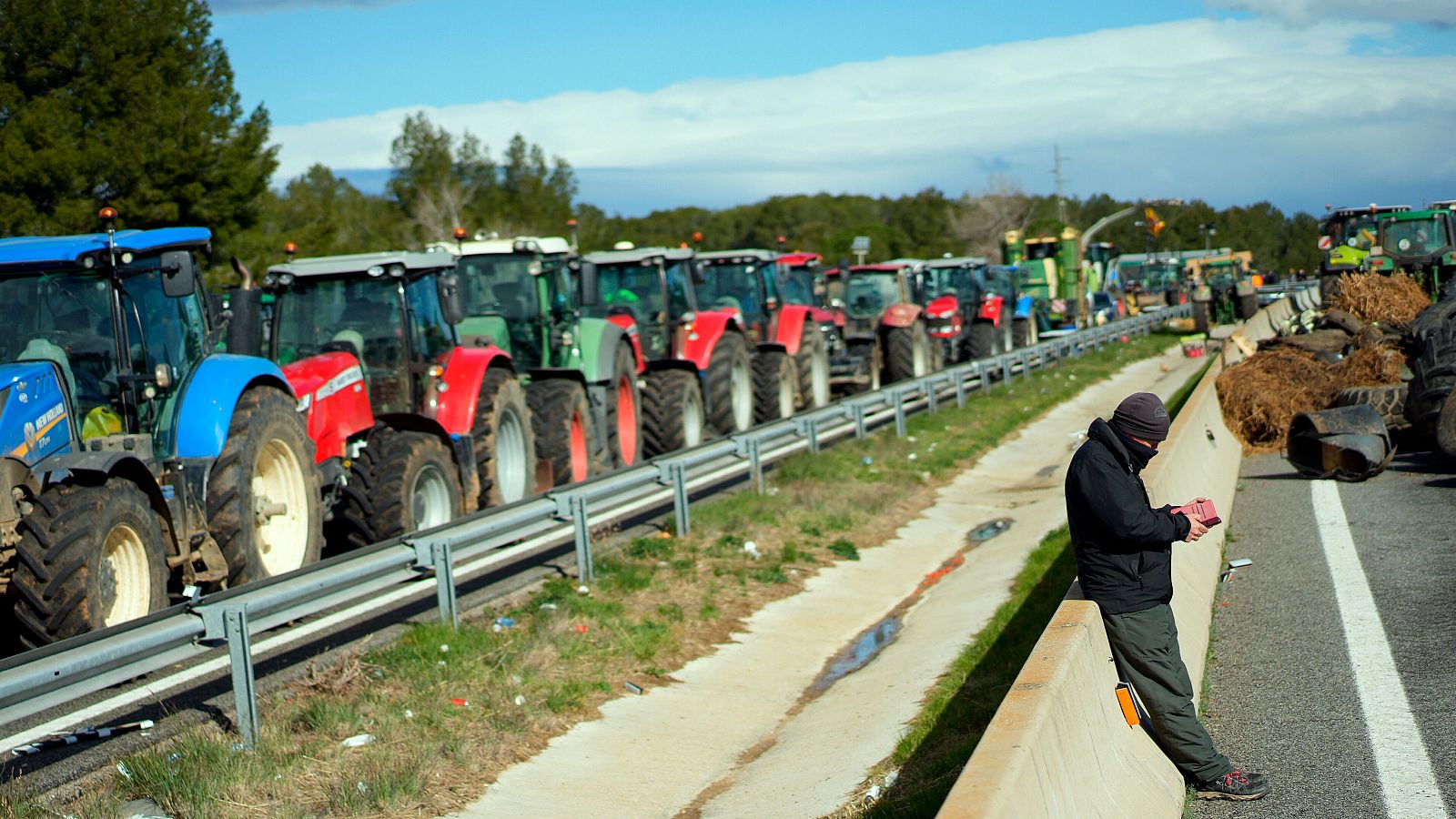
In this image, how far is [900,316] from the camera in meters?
28.4

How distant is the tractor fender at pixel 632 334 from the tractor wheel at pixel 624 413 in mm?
147

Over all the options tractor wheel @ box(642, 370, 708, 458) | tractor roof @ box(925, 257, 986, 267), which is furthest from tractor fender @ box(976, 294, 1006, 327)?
tractor wheel @ box(642, 370, 708, 458)

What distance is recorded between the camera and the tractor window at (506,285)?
51.6ft

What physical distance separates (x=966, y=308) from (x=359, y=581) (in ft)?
86.8

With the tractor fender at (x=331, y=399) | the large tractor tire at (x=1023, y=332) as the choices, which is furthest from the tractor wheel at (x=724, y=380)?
the large tractor tire at (x=1023, y=332)

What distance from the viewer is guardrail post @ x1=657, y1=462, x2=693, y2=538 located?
12547 millimetres

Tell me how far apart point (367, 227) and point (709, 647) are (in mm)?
51342

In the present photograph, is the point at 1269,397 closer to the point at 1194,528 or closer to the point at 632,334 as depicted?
the point at 632,334

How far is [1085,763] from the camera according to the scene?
507 cm

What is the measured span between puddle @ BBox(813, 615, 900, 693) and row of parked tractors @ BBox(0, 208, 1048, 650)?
3.04 metres

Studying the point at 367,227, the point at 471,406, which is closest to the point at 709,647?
the point at 471,406

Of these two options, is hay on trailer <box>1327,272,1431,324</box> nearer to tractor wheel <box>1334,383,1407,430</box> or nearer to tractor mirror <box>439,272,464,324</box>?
tractor wheel <box>1334,383,1407,430</box>

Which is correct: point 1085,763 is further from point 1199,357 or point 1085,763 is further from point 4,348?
point 1199,357

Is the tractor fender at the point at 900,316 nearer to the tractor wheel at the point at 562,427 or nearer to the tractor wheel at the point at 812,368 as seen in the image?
the tractor wheel at the point at 812,368
